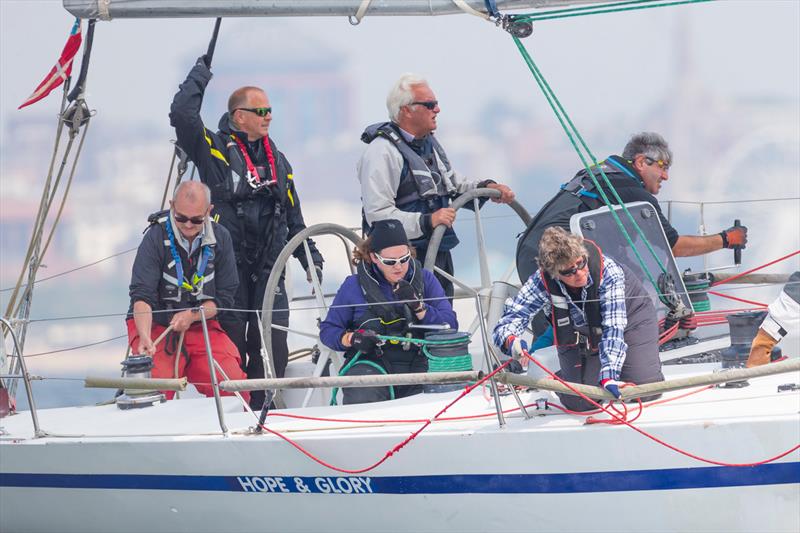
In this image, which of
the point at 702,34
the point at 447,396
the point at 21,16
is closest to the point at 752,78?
the point at 702,34

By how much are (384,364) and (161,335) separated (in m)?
0.91

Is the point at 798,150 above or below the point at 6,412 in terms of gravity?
above

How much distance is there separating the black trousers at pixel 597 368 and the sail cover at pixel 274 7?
3.94 feet

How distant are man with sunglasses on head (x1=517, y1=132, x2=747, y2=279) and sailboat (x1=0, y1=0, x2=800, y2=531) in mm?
130

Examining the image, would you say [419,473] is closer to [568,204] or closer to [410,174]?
[568,204]

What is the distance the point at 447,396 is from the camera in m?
4.51

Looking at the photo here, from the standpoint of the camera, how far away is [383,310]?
4539mm

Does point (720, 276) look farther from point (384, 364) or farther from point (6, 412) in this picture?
point (6, 412)

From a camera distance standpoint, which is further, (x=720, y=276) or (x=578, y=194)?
(x=720, y=276)

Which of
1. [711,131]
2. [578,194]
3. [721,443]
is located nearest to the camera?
[721,443]

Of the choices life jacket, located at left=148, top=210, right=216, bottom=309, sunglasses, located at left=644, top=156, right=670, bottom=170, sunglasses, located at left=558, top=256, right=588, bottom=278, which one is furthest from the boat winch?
sunglasses, located at left=644, top=156, right=670, bottom=170

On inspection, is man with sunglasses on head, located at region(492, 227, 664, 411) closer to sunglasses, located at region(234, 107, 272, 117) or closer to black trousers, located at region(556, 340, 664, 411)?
black trousers, located at region(556, 340, 664, 411)

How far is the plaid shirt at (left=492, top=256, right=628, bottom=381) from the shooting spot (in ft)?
12.7

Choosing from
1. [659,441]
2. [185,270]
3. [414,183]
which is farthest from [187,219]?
[659,441]
